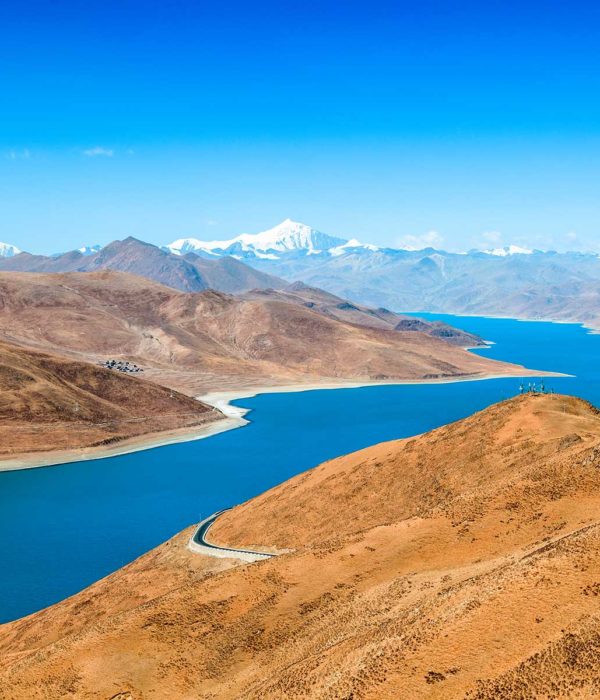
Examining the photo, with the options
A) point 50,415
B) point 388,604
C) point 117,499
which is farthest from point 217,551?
point 50,415

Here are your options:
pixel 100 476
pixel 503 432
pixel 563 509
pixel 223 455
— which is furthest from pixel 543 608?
pixel 223 455

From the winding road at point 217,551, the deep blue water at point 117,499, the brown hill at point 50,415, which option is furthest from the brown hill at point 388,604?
the brown hill at point 50,415

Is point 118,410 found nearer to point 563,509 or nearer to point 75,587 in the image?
point 75,587

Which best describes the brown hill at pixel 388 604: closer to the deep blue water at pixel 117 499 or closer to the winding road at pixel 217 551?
the winding road at pixel 217 551

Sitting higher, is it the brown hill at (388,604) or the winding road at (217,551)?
the brown hill at (388,604)

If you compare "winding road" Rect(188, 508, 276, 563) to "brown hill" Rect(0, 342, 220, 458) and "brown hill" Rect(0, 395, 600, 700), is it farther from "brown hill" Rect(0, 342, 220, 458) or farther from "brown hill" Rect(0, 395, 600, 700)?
"brown hill" Rect(0, 342, 220, 458)

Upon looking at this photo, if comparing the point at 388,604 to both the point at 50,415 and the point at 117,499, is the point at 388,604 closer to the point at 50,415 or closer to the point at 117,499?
the point at 117,499

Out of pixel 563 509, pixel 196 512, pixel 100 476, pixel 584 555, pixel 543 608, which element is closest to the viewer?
pixel 543 608

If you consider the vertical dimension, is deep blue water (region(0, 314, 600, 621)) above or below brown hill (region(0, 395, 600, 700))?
below

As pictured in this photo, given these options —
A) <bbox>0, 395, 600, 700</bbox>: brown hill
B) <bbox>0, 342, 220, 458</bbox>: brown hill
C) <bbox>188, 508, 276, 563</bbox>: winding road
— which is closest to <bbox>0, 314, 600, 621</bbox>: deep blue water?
<bbox>0, 342, 220, 458</bbox>: brown hill
